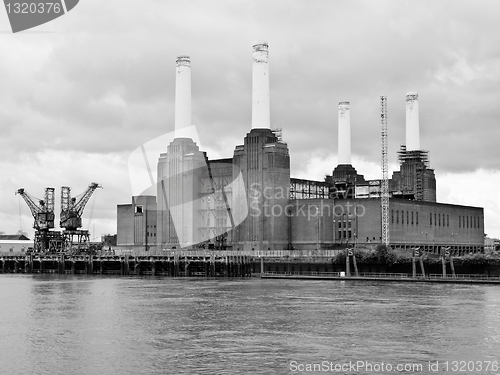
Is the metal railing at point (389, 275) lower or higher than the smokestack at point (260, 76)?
lower

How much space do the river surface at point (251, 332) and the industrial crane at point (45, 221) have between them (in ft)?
229

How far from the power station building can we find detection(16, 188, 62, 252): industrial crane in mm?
16913

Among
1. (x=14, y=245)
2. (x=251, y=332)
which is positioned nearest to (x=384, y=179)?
(x=251, y=332)

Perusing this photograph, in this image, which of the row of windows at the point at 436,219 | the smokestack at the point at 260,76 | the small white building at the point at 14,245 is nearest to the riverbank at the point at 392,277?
the row of windows at the point at 436,219

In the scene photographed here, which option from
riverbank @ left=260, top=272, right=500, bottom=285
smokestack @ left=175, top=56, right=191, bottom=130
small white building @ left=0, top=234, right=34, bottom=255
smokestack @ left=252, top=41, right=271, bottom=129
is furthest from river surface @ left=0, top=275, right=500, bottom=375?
small white building @ left=0, top=234, right=34, bottom=255

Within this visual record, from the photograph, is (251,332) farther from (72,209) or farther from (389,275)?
(72,209)

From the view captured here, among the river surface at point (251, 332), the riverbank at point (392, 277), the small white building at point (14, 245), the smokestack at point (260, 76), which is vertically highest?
the smokestack at point (260, 76)

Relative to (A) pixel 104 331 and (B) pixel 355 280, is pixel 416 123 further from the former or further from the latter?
(A) pixel 104 331

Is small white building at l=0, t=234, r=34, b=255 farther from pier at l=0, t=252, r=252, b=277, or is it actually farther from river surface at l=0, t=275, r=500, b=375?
river surface at l=0, t=275, r=500, b=375

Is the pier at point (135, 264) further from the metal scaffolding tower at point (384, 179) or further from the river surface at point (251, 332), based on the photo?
the river surface at point (251, 332)

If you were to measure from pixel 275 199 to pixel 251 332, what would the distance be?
78933 millimetres

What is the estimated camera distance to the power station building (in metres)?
122

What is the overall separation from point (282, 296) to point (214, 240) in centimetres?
6262

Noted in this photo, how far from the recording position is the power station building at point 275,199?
12150 cm
